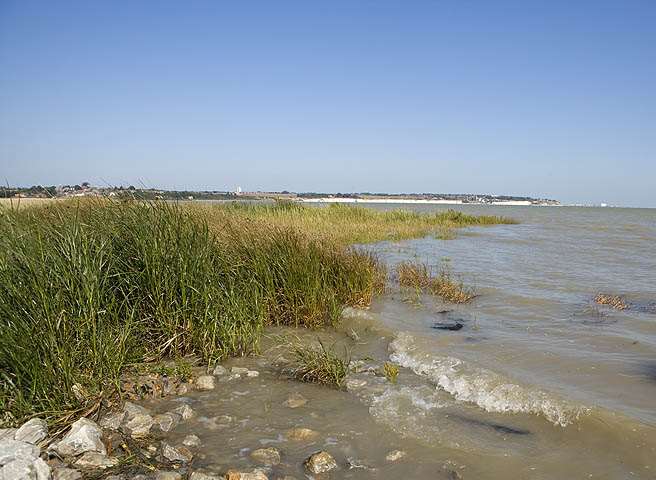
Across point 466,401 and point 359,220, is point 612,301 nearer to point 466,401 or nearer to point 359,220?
point 466,401

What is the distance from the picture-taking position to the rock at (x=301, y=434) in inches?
169

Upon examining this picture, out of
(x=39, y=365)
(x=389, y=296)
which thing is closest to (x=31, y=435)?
(x=39, y=365)

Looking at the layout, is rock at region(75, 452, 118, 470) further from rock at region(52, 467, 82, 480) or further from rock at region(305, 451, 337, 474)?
rock at region(305, 451, 337, 474)

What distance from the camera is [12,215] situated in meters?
6.16

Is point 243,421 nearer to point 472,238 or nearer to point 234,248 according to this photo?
point 234,248

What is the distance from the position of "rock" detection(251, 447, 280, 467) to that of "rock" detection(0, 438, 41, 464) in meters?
Answer: 1.61

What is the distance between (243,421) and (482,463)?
2220 millimetres

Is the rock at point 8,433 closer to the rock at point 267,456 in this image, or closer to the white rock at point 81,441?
the white rock at point 81,441

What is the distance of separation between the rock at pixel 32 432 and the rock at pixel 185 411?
115cm

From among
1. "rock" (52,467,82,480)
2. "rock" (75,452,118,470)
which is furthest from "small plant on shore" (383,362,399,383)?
"rock" (52,467,82,480)

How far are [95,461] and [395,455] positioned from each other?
239 centimetres

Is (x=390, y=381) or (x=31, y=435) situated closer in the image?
(x=31, y=435)

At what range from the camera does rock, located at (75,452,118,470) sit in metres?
3.55

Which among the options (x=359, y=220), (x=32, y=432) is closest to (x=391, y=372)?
(x=32, y=432)
